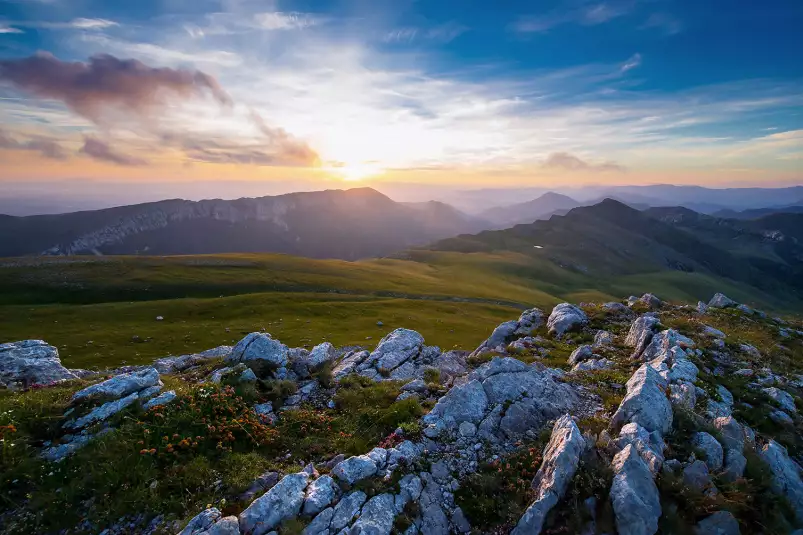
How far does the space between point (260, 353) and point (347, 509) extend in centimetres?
1244

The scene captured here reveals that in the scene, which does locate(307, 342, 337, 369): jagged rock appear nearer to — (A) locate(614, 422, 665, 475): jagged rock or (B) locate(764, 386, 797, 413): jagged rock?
(A) locate(614, 422, 665, 475): jagged rock

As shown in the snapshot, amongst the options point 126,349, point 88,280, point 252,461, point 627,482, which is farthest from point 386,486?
point 88,280

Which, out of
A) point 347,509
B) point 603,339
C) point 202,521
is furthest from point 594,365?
point 202,521

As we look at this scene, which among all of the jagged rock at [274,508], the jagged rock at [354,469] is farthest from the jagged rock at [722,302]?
the jagged rock at [274,508]

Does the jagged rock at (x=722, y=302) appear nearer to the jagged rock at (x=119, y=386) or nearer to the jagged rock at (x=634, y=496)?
the jagged rock at (x=634, y=496)

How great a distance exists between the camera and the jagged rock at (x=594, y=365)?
73.3 feet

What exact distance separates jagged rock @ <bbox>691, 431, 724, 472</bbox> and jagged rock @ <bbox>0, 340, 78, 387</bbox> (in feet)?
99.5

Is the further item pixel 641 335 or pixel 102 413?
pixel 641 335

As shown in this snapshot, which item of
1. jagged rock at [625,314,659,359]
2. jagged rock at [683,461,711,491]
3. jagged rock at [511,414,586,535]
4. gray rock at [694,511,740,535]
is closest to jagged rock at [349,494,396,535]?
jagged rock at [511,414,586,535]

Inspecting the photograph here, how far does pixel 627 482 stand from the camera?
10.9 m

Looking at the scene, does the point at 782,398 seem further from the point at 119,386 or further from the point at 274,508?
the point at 119,386

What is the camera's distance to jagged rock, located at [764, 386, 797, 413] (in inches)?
663

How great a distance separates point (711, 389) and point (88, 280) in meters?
112

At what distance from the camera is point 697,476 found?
37.4ft
